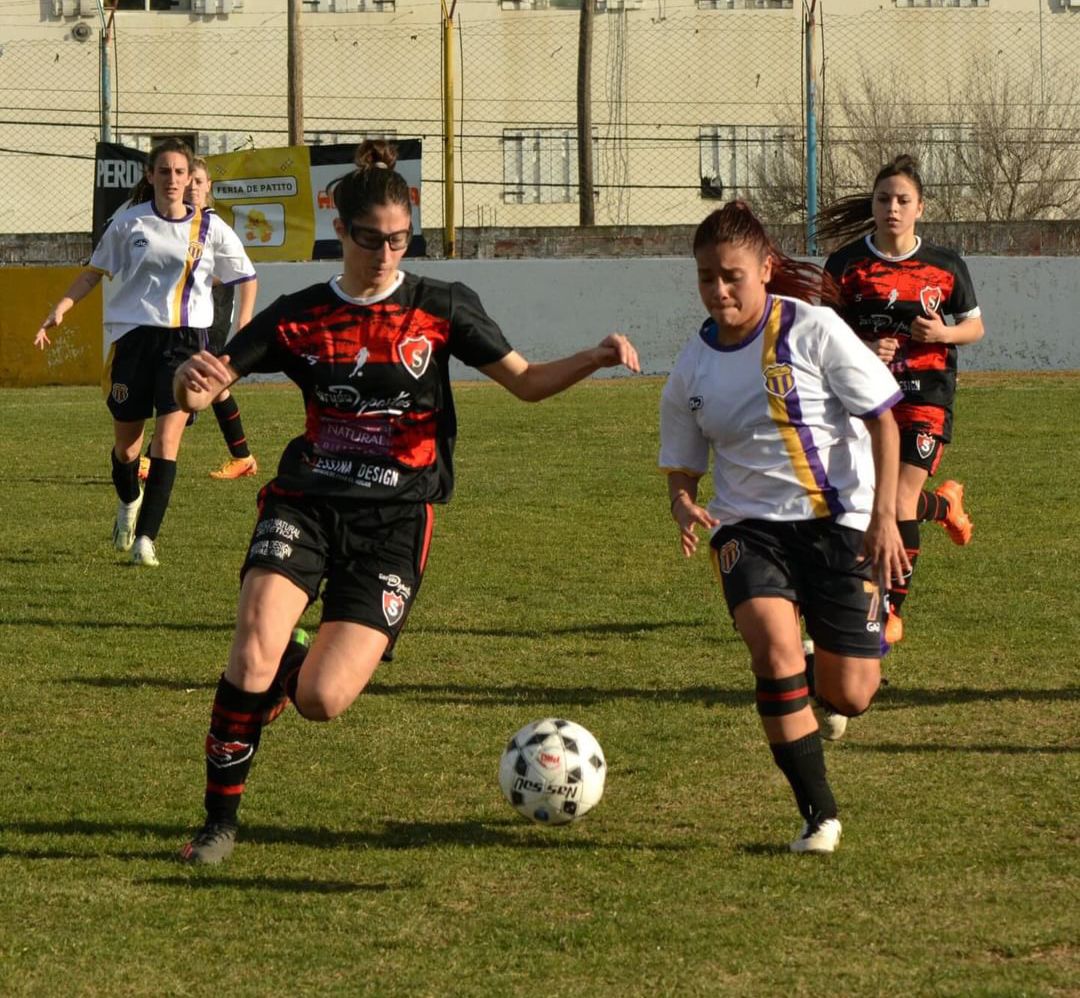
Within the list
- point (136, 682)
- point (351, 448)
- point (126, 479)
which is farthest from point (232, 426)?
point (351, 448)

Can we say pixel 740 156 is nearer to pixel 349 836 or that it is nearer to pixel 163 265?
pixel 163 265

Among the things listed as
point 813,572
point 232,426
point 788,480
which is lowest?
point 232,426

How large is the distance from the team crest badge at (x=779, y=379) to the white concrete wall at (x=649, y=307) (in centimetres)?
1612

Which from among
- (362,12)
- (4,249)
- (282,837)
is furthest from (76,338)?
(282,837)

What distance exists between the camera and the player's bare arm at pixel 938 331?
6.77 meters

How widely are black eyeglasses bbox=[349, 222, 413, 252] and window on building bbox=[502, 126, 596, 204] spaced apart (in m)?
29.3

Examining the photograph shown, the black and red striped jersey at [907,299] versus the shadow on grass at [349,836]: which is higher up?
the black and red striped jersey at [907,299]

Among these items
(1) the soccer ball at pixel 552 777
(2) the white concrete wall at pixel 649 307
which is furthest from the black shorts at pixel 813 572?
(2) the white concrete wall at pixel 649 307

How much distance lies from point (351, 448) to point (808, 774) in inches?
60.0

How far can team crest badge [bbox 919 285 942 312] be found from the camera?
275 inches

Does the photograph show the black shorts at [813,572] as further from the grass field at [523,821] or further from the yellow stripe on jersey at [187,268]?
the yellow stripe on jersey at [187,268]

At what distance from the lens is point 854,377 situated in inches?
186

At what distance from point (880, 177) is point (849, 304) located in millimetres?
513

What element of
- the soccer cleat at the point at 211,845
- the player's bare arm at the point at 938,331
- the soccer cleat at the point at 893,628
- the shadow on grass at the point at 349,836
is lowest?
the shadow on grass at the point at 349,836
